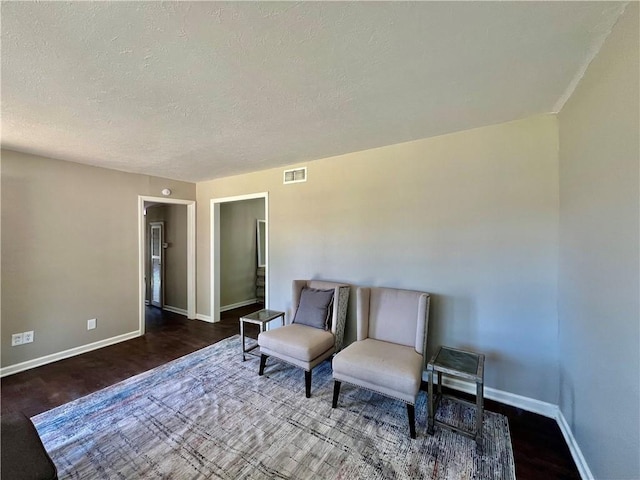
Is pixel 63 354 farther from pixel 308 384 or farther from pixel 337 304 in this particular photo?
pixel 337 304

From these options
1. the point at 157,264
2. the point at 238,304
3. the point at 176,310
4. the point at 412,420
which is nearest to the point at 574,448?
the point at 412,420

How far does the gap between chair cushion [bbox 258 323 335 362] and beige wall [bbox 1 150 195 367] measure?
258 centimetres

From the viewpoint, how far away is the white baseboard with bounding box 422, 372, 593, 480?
1.62m

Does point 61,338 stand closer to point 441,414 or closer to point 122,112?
point 122,112

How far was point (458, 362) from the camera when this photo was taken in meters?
2.00

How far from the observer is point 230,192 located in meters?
4.30

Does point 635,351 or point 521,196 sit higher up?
point 521,196

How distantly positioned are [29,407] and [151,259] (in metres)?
3.84

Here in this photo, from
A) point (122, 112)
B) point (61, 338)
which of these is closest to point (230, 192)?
point (122, 112)

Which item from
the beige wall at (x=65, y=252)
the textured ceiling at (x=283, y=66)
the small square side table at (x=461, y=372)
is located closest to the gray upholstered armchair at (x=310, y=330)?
the small square side table at (x=461, y=372)

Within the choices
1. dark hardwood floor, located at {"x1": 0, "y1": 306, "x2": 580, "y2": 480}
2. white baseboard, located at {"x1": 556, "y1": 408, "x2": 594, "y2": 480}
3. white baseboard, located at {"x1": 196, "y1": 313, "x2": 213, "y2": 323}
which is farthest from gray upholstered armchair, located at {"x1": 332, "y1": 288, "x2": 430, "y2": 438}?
white baseboard, located at {"x1": 196, "y1": 313, "x2": 213, "y2": 323}

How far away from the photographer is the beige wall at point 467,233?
2168 mm

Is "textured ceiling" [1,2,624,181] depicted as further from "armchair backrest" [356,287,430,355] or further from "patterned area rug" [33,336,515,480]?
"patterned area rug" [33,336,515,480]

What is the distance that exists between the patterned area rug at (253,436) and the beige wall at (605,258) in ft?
2.10
